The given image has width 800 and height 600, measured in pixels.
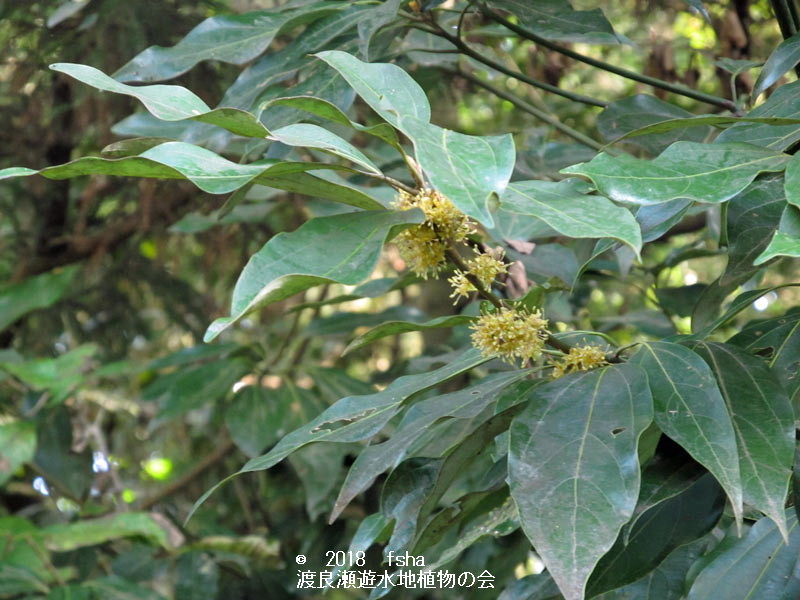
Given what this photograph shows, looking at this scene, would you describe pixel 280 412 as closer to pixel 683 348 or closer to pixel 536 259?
pixel 536 259

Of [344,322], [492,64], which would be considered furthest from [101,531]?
[492,64]

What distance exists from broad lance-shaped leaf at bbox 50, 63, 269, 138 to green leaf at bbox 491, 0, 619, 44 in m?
0.58

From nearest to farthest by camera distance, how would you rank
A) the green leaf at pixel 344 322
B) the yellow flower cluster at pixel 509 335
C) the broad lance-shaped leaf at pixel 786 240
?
the broad lance-shaped leaf at pixel 786 240, the yellow flower cluster at pixel 509 335, the green leaf at pixel 344 322

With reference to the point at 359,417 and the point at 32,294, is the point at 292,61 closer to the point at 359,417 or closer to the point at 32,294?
the point at 359,417

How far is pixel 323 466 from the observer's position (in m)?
1.59

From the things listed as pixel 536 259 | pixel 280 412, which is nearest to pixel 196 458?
pixel 280 412

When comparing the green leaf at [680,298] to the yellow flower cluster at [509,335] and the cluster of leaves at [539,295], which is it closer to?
the cluster of leaves at [539,295]

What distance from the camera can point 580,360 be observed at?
0.73 m

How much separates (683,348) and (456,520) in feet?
0.85

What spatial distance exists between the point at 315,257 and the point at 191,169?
10 centimetres

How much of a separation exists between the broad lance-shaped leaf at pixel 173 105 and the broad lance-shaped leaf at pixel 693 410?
353 millimetres

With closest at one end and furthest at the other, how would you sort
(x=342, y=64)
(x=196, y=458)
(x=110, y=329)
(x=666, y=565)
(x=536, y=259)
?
(x=342, y=64)
(x=666, y=565)
(x=536, y=259)
(x=110, y=329)
(x=196, y=458)

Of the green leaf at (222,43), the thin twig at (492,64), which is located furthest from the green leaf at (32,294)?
the thin twig at (492,64)

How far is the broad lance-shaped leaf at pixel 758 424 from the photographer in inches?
23.1
